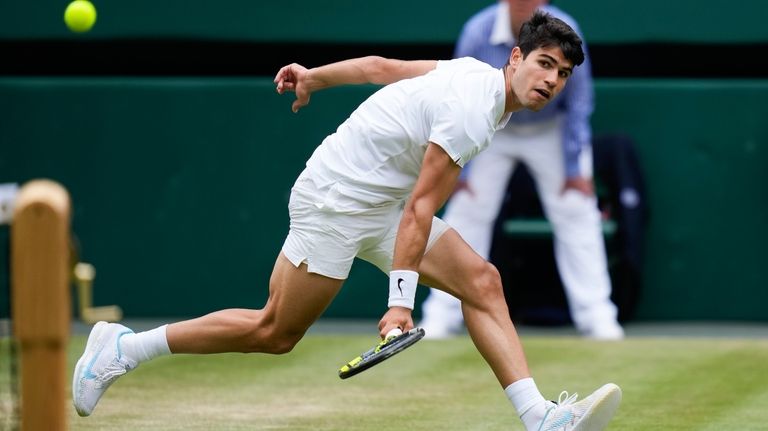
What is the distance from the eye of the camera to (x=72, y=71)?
1079 cm

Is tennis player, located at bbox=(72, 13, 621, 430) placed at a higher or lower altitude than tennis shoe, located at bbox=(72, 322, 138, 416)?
higher

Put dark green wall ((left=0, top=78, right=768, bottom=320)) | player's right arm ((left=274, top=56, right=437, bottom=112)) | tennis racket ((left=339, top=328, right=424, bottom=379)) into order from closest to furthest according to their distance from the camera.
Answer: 1. tennis racket ((left=339, top=328, right=424, bottom=379))
2. player's right arm ((left=274, top=56, right=437, bottom=112))
3. dark green wall ((left=0, top=78, right=768, bottom=320))

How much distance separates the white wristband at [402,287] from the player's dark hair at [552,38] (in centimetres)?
95

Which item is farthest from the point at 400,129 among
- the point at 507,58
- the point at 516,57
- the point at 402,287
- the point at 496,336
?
the point at 507,58

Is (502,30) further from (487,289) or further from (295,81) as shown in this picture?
(487,289)

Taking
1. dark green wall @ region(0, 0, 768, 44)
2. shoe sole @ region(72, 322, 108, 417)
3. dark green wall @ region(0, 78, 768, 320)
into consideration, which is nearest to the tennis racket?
shoe sole @ region(72, 322, 108, 417)

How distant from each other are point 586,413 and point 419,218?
3.15 ft

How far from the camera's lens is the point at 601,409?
209 inches

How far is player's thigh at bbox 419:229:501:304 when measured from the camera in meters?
5.50

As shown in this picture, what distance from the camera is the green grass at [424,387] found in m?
6.29

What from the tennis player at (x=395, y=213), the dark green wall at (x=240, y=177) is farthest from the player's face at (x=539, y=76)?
the dark green wall at (x=240, y=177)

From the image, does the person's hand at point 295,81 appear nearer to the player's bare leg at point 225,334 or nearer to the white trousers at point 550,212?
the player's bare leg at point 225,334

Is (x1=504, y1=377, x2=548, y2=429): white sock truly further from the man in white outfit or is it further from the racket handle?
the man in white outfit

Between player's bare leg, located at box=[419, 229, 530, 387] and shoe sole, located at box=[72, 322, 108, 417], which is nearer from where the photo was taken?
player's bare leg, located at box=[419, 229, 530, 387]
